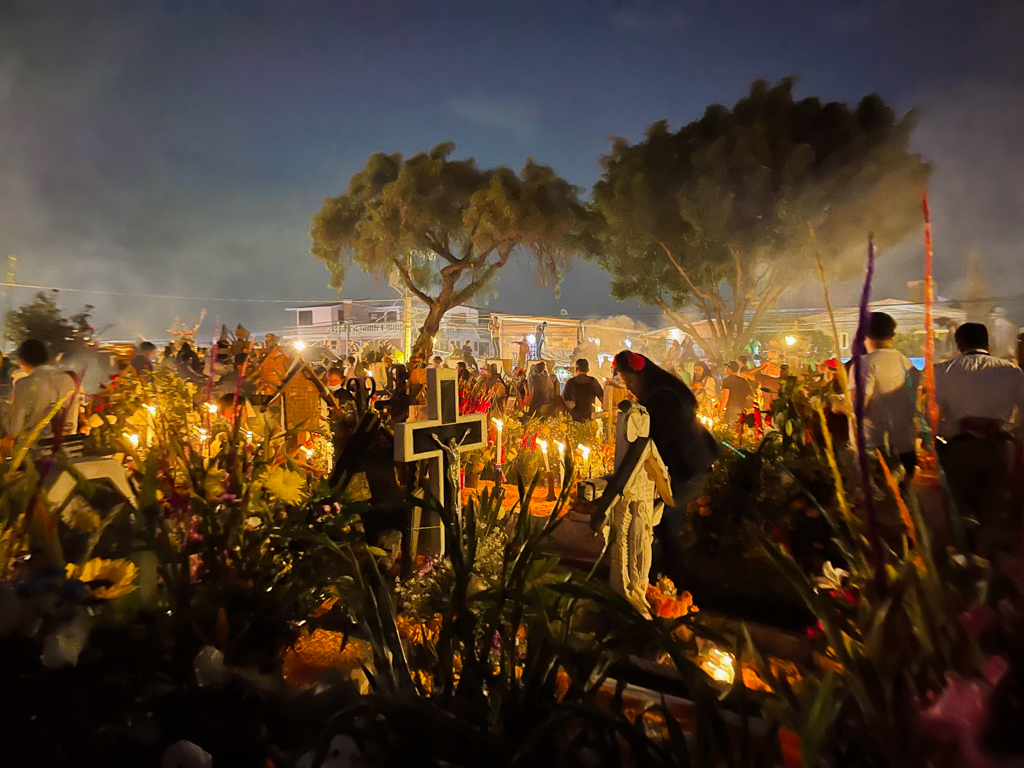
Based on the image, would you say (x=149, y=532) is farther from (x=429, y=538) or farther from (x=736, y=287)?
(x=736, y=287)

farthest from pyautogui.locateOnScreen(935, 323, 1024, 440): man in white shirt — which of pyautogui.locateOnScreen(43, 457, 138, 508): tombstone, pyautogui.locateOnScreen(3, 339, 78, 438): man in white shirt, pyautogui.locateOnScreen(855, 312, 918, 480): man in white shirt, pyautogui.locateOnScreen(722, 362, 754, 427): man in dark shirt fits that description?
pyautogui.locateOnScreen(3, 339, 78, 438): man in white shirt

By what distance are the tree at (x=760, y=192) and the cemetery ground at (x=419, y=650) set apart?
1691 centimetres

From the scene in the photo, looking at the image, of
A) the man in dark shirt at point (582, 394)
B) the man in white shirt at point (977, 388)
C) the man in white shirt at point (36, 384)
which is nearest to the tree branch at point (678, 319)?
the man in dark shirt at point (582, 394)

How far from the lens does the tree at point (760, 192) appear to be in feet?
56.7

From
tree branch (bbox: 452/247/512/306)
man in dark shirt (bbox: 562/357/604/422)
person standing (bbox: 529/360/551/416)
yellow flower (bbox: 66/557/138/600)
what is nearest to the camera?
yellow flower (bbox: 66/557/138/600)

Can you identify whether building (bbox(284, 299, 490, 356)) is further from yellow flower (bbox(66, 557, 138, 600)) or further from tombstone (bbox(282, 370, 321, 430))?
yellow flower (bbox(66, 557, 138, 600))

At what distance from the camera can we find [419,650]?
193 centimetres

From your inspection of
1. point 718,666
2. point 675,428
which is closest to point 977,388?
point 675,428

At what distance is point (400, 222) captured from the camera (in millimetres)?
20922

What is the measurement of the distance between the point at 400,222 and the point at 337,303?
3800 centimetres

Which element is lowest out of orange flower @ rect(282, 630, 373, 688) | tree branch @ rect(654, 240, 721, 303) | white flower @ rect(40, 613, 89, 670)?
orange flower @ rect(282, 630, 373, 688)

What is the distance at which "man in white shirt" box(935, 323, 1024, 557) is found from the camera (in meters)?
3.24

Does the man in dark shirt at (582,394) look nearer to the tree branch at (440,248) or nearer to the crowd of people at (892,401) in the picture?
the crowd of people at (892,401)

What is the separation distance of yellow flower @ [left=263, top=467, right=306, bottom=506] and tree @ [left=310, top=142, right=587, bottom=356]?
58.3ft
